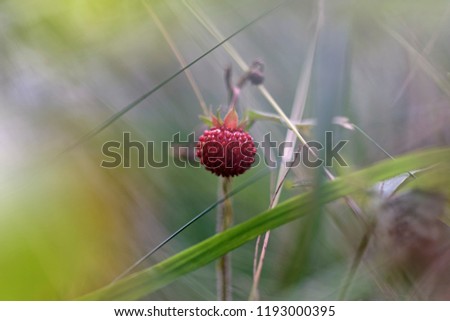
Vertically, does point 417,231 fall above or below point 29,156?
below

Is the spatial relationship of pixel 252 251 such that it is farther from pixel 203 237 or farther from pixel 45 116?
pixel 45 116

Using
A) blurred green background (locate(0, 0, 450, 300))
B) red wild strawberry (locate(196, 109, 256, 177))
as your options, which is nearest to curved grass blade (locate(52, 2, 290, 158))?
blurred green background (locate(0, 0, 450, 300))

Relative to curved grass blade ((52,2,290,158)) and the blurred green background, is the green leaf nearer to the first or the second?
the blurred green background

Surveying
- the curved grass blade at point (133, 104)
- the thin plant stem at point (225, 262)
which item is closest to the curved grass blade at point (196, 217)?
the thin plant stem at point (225, 262)

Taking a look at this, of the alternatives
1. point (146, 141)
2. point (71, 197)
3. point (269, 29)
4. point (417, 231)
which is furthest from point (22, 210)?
point (417, 231)

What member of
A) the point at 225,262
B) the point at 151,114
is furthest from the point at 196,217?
the point at 151,114
